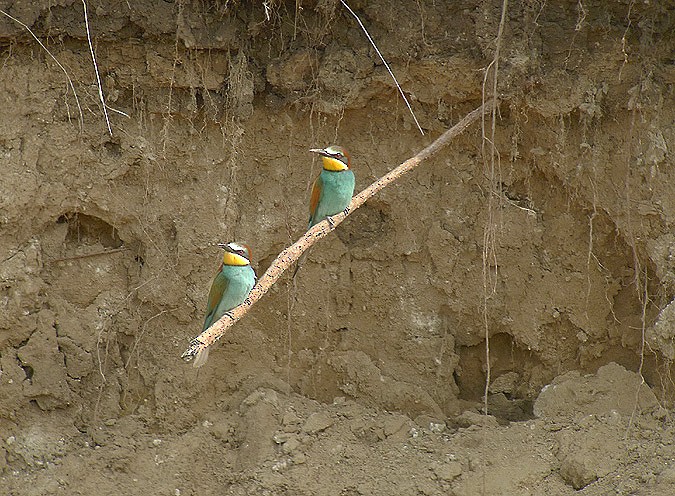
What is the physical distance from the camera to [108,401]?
164 inches

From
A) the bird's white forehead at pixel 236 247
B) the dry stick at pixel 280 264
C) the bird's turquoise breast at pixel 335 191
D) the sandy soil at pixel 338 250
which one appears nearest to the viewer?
the dry stick at pixel 280 264

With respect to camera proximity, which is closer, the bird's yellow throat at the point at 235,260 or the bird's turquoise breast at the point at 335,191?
the bird's yellow throat at the point at 235,260

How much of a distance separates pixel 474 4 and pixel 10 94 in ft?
6.60

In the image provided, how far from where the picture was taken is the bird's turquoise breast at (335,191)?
12.3 feet

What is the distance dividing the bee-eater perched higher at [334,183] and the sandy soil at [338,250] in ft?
1.30

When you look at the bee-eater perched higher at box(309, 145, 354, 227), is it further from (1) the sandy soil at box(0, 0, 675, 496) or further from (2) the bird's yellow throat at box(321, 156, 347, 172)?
(1) the sandy soil at box(0, 0, 675, 496)

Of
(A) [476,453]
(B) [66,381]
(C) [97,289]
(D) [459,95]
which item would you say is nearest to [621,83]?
(D) [459,95]

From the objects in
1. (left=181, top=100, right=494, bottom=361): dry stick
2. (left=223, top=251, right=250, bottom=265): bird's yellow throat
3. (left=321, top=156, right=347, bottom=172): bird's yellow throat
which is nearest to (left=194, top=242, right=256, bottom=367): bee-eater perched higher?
(left=223, top=251, right=250, bottom=265): bird's yellow throat

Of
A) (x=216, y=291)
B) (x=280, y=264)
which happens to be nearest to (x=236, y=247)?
(x=216, y=291)

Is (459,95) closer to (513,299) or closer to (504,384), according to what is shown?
(513,299)

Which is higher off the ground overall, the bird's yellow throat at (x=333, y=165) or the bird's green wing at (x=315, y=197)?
the bird's yellow throat at (x=333, y=165)

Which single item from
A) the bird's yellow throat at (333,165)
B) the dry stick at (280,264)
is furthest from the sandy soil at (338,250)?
the dry stick at (280,264)

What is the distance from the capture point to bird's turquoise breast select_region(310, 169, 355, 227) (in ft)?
12.3

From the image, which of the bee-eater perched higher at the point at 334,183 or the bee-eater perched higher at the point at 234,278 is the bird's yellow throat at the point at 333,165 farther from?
the bee-eater perched higher at the point at 234,278
